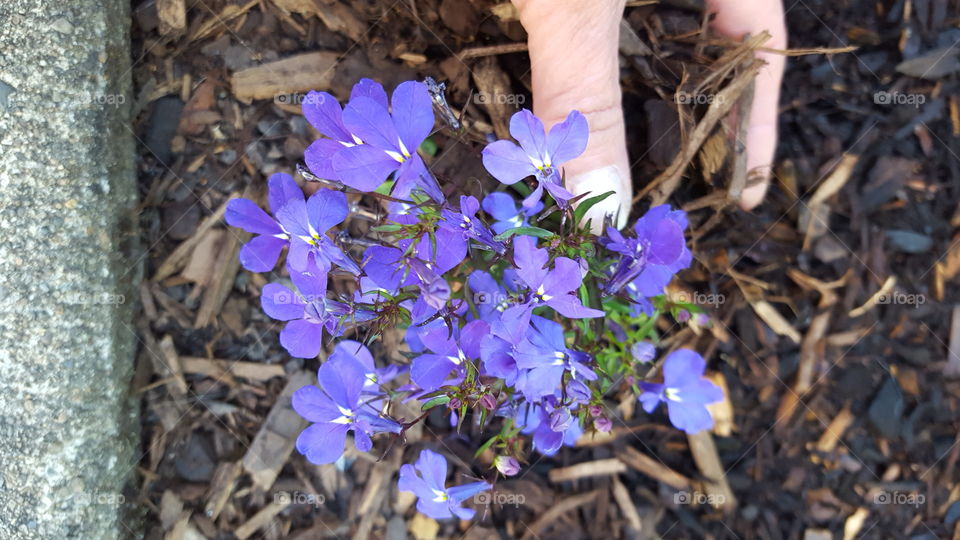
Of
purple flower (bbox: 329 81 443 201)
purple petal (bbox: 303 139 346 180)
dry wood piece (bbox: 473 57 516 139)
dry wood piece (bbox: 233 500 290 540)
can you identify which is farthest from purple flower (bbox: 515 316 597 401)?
dry wood piece (bbox: 233 500 290 540)

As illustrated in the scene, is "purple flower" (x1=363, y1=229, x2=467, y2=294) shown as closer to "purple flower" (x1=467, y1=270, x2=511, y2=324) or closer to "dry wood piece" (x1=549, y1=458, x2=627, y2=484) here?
"purple flower" (x1=467, y1=270, x2=511, y2=324)

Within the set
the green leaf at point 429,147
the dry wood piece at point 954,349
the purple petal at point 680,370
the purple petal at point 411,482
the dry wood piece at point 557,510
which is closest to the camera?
the purple petal at point 411,482

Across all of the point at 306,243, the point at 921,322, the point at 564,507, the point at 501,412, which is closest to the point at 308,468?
the point at 564,507

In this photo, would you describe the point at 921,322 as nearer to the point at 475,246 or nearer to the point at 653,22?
the point at 653,22

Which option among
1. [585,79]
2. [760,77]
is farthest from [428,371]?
[760,77]

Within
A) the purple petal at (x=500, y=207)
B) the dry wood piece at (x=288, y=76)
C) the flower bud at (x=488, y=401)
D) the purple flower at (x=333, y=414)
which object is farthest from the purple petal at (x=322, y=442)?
the dry wood piece at (x=288, y=76)

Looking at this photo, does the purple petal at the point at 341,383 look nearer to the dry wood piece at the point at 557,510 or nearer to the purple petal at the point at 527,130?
the purple petal at the point at 527,130
